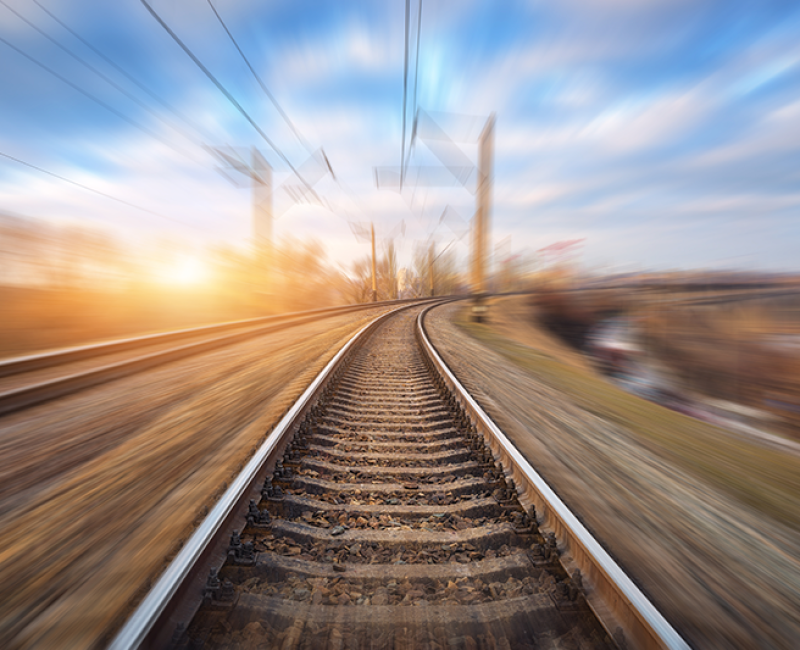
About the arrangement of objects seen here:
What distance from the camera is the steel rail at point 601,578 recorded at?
152 cm

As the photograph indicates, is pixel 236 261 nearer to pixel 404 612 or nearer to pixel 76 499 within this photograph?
pixel 76 499

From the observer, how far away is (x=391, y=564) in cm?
206

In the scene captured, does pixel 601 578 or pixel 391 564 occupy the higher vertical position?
pixel 601 578

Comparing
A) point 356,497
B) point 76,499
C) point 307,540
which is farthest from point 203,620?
point 76,499

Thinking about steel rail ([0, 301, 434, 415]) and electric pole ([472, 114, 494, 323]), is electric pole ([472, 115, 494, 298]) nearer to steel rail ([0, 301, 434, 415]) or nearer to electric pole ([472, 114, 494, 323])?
electric pole ([472, 114, 494, 323])

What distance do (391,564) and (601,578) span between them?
974 mm

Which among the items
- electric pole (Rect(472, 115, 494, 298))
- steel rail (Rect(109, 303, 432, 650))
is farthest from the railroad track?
electric pole (Rect(472, 115, 494, 298))

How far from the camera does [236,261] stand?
63.4 ft

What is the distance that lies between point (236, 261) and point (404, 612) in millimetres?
19668

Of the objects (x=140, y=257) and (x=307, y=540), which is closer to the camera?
(x=307, y=540)

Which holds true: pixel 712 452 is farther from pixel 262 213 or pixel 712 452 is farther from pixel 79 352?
pixel 262 213

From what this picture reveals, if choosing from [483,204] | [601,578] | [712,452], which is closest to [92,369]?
[601,578]

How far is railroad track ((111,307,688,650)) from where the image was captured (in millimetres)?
1631

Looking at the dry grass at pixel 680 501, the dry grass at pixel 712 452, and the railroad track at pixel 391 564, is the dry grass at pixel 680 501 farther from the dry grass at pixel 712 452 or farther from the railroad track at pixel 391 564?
the railroad track at pixel 391 564
